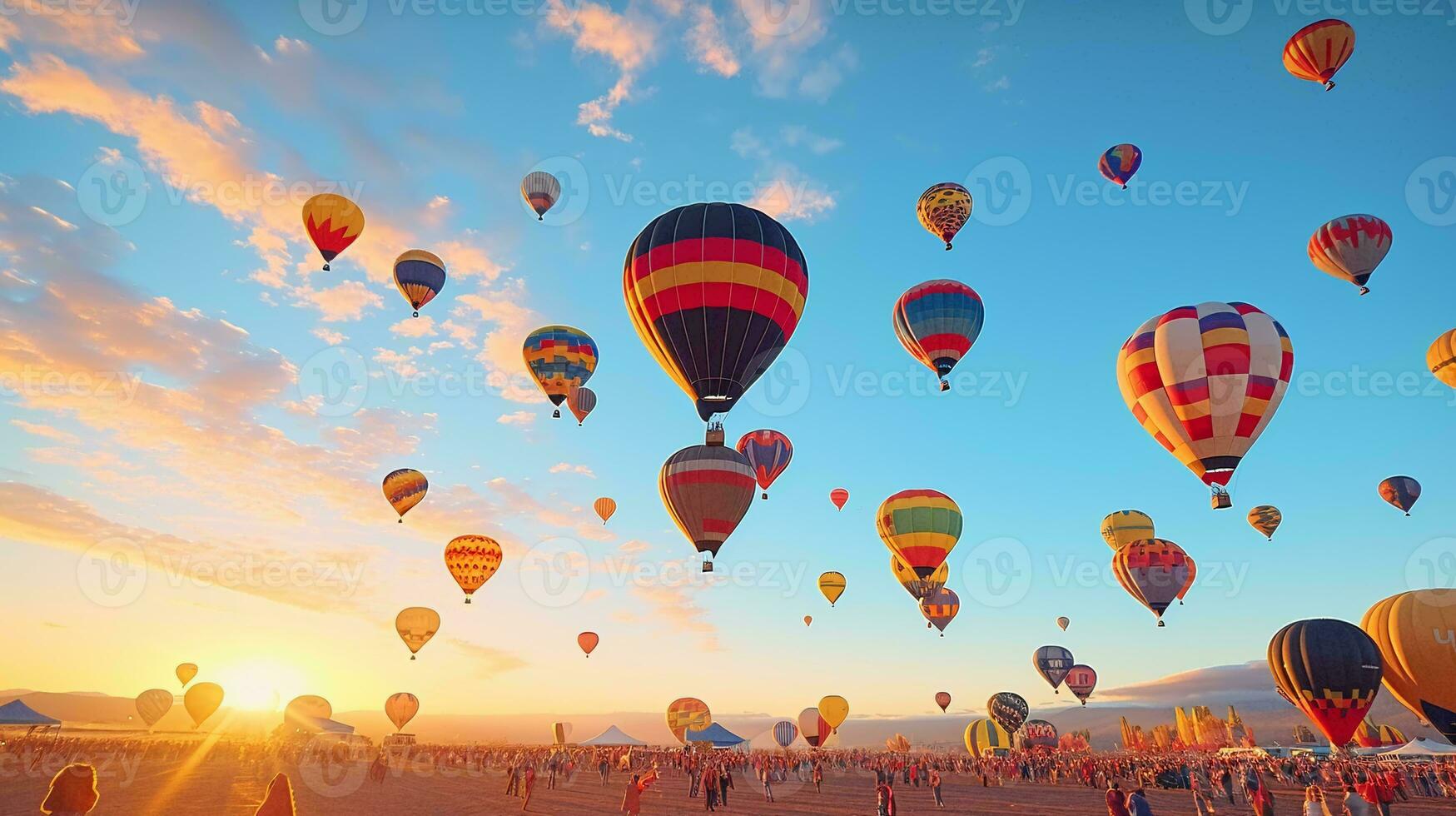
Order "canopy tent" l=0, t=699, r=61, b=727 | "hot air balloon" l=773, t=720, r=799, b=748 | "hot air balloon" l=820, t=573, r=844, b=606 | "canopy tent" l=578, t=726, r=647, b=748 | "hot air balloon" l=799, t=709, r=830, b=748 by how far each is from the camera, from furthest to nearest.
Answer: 1. "canopy tent" l=578, t=726, r=647, b=748
2. "hot air balloon" l=773, t=720, r=799, b=748
3. "hot air balloon" l=799, t=709, r=830, b=748
4. "canopy tent" l=0, t=699, r=61, b=727
5. "hot air balloon" l=820, t=573, r=844, b=606

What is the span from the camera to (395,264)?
3123 centimetres

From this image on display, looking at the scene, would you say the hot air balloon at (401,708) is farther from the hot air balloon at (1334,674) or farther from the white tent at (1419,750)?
the white tent at (1419,750)

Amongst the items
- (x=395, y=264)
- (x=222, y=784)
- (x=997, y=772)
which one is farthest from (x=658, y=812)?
(x=997, y=772)

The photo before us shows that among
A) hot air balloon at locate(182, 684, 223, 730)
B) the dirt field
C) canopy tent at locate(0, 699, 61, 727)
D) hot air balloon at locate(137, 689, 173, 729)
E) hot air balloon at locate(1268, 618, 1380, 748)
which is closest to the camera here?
the dirt field

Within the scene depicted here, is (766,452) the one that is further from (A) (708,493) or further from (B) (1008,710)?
(B) (1008,710)

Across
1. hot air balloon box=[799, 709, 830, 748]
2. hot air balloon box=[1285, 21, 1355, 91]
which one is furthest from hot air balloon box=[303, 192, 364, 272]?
hot air balloon box=[799, 709, 830, 748]

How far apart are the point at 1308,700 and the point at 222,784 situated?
3316 centimetres

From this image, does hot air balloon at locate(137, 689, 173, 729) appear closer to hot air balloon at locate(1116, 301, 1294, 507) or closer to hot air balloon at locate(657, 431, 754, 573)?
hot air balloon at locate(657, 431, 754, 573)

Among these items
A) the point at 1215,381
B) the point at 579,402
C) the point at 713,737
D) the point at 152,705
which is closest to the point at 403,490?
the point at 579,402

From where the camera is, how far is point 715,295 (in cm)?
1891

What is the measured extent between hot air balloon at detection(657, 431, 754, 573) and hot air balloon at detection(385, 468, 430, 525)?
18.7m

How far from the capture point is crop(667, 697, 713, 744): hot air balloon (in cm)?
5262

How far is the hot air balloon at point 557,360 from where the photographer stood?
31.5 m

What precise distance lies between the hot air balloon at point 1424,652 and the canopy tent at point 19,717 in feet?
217
